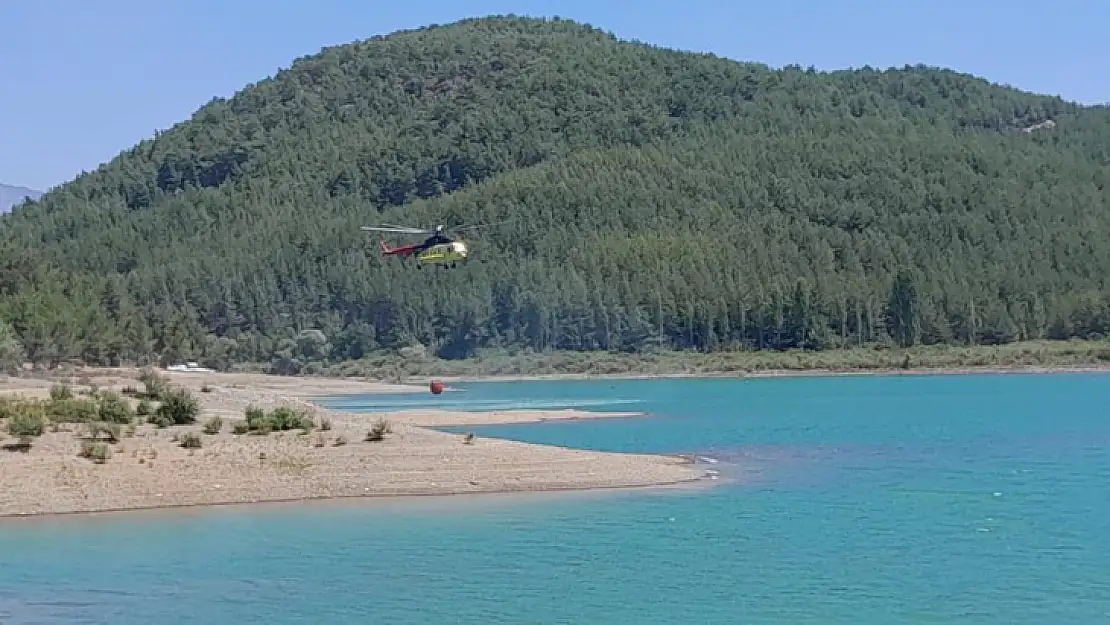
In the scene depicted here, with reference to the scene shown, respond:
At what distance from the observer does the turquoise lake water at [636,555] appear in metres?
25.6

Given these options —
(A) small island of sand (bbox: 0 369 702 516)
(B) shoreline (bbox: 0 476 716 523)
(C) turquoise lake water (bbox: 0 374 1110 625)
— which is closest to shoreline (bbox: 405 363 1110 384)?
(C) turquoise lake water (bbox: 0 374 1110 625)

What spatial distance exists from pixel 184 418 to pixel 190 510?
10365 millimetres

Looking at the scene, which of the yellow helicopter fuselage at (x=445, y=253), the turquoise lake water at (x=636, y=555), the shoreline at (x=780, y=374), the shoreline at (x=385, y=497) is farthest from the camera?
the shoreline at (x=780, y=374)

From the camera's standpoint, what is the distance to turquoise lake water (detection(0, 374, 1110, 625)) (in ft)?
83.9

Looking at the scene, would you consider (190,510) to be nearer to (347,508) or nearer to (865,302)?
(347,508)

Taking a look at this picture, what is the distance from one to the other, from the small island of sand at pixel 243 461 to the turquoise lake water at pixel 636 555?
1493 millimetres

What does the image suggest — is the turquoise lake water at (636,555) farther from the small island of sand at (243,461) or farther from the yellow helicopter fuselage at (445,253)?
the yellow helicopter fuselage at (445,253)

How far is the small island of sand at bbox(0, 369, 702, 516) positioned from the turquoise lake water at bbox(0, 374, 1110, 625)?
58.8 inches

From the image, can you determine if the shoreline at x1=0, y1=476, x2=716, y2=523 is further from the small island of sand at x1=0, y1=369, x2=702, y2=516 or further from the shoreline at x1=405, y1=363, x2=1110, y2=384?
the shoreline at x1=405, y1=363, x2=1110, y2=384

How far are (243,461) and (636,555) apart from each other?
1397cm

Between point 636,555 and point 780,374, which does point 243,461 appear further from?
point 780,374

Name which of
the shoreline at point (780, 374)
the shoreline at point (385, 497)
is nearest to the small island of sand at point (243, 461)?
the shoreline at point (385, 497)

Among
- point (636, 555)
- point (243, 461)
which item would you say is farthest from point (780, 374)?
point (636, 555)

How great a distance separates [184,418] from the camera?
45594 mm
